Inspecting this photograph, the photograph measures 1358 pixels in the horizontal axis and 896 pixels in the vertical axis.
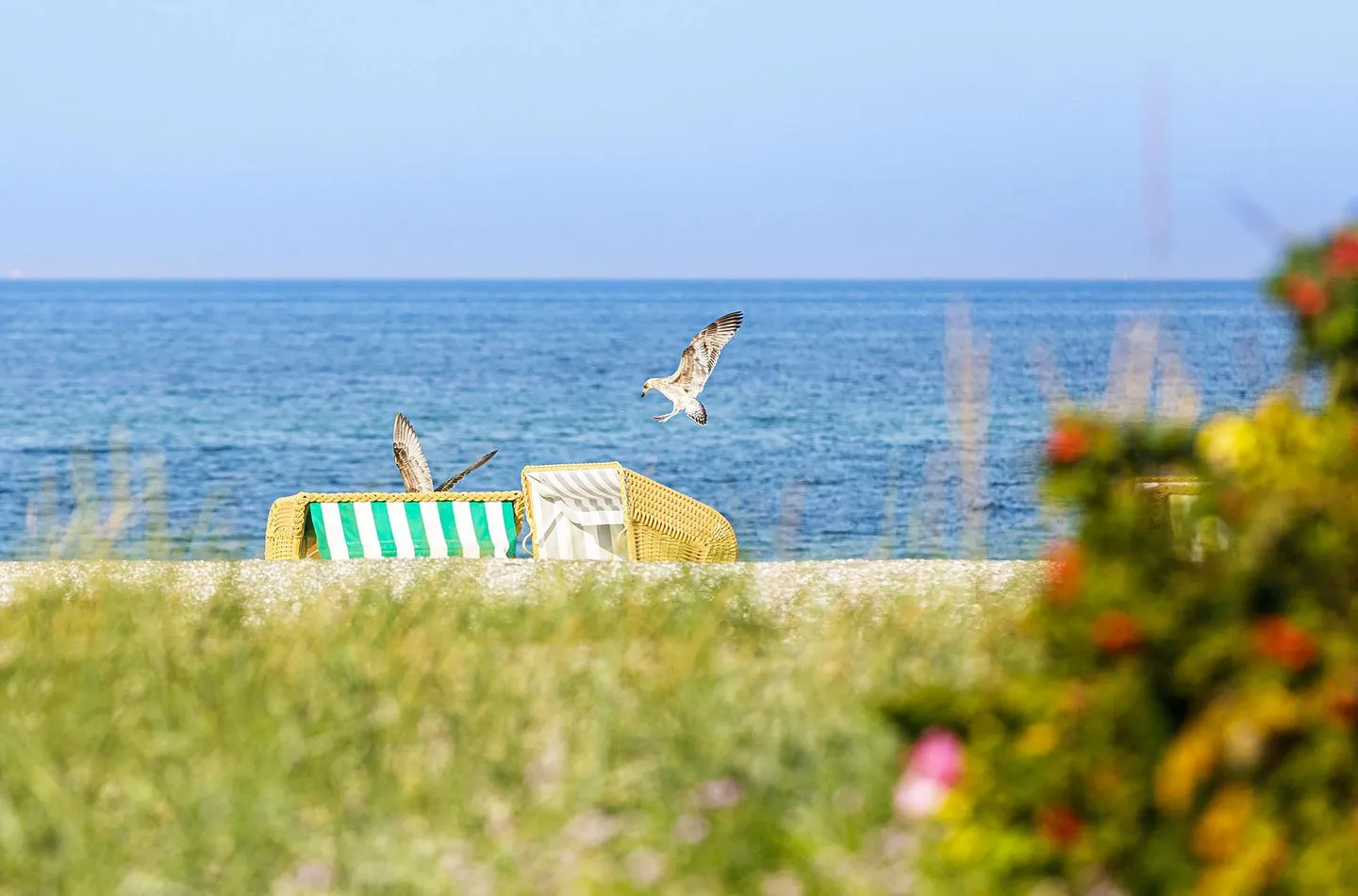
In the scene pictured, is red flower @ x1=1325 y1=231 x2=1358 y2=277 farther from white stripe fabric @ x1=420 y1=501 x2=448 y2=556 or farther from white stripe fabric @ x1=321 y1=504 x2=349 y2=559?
white stripe fabric @ x1=321 y1=504 x2=349 y2=559

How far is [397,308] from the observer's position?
12050cm

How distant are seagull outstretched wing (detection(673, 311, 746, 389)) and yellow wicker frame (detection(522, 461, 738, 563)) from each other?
158 cm

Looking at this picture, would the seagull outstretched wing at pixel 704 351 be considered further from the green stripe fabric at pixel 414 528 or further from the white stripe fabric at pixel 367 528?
the white stripe fabric at pixel 367 528

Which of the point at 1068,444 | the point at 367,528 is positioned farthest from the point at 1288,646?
the point at 367,528

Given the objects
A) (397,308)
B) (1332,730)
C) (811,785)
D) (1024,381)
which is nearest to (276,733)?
(811,785)

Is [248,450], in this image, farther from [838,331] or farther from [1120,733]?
[838,331]

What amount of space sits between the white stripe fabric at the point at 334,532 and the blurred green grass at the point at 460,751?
15.3 ft

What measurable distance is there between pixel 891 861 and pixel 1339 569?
0.98 meters

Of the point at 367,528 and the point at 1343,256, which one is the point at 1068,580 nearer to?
the point at 1343,256

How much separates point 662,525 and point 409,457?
9.65 feet

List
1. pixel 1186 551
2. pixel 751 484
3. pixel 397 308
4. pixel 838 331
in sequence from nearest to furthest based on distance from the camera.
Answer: pixel 1186 551
pixel 751 484
pixel 838 331
pixel 397 308

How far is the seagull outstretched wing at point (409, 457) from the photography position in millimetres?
11758

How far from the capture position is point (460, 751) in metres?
3.69

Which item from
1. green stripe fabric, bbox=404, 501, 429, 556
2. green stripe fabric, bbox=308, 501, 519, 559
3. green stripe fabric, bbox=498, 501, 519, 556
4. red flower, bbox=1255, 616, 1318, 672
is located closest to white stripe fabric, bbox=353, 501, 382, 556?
green stripe fabric, bbox=308, 501, 519, 559
